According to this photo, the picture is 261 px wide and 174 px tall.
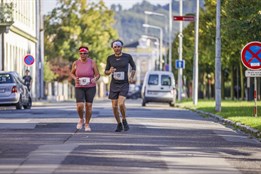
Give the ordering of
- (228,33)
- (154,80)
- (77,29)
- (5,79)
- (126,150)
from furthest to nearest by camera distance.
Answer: (77,29), (154,80), (5,79), (228,33), (126,150)

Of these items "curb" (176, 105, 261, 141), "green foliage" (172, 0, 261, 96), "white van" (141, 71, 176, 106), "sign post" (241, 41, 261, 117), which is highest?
"green foliage" (172, 0, 261, 96)

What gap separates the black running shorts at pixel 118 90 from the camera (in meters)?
21.6

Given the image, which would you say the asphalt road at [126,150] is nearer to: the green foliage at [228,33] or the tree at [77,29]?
the green foliage at [228,33]

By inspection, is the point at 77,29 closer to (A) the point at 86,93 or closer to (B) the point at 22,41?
(B) the point at 22,41

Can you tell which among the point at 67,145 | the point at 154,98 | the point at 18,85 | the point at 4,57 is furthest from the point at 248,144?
the point at 4,57

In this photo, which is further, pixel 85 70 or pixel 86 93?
pixel 86 93

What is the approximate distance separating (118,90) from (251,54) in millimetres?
7253

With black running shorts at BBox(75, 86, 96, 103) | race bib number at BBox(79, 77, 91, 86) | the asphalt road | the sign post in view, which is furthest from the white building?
the asphalt road

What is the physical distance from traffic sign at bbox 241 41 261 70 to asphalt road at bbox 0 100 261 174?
4.48 m

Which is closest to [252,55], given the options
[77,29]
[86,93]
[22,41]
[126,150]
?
[86,93]

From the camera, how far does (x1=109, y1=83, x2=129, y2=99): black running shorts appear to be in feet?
70.7

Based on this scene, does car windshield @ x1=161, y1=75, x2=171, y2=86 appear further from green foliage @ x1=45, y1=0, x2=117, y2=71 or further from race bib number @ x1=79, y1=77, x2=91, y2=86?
green foliage @ x1=45, y1=0, x2=117, y2=71

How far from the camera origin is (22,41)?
7125cm

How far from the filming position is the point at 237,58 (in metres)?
59.5
